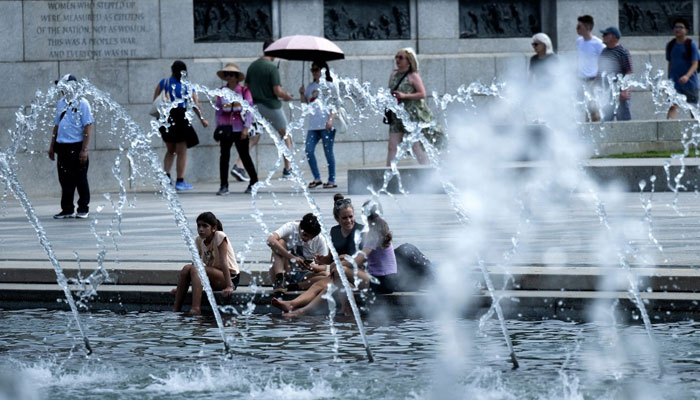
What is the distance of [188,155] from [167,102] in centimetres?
156

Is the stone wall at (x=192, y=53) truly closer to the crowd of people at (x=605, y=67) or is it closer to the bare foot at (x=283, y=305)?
the crowd of people at (x=605, y=67)

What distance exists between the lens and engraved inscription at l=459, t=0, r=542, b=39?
73.8ft

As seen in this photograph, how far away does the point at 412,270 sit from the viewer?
9.87 meters

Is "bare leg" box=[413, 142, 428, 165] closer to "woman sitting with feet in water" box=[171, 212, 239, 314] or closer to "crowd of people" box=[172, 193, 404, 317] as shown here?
"crowd of people" box=[172, 193, 404, 317]

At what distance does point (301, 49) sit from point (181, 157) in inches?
79.5

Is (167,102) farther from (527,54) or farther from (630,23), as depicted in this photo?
(630,23)

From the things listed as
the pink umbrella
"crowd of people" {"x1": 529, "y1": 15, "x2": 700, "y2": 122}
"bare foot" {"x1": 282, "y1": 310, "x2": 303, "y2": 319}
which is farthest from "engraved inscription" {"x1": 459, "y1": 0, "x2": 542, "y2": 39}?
"bare foot" {"x1": 282, "y1": 310, "x2": 303, "y2": 319}

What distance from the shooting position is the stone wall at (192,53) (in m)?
18.6

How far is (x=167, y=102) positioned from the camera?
18172 millimetres

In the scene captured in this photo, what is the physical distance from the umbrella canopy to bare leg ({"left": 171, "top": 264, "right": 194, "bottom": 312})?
9.04 m

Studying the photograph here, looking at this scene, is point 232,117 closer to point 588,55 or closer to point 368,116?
point 368,116

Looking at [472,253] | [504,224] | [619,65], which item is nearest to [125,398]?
[472,253]

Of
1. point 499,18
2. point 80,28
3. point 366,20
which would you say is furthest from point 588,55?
point 80,28

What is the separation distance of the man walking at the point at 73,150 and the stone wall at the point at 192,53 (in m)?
3.37
